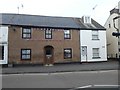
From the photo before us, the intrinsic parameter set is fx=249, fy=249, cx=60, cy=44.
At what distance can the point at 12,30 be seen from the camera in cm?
3253

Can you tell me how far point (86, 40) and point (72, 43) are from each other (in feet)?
8.06

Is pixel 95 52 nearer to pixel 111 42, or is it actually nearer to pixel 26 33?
pixel 111 42

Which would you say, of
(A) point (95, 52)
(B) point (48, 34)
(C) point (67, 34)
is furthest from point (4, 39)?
(A) point (95, 52)

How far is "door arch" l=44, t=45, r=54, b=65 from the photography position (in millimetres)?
34281

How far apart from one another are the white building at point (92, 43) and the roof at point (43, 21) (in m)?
0.56

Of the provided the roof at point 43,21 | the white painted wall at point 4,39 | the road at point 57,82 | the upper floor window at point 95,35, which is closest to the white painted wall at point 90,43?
the upper floor window at point 95,35

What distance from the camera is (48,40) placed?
34438mm

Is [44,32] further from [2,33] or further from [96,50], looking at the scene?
[96,50]

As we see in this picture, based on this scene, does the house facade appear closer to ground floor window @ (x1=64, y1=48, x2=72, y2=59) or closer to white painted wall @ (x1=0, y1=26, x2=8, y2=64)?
ground floor window @ (x1=64, y1=48, x2=72, y2=59)

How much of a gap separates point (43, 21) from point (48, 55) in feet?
17.4

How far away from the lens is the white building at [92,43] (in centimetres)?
3662

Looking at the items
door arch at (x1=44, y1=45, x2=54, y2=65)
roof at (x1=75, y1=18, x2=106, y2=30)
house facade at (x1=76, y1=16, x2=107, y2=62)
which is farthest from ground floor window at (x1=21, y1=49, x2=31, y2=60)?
roof at (x1=75, y1=18, x2=106, y2=30)

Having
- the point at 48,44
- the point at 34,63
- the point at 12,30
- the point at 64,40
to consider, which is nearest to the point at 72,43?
the point at 64,40

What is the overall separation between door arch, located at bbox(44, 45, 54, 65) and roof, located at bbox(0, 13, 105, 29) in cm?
308
